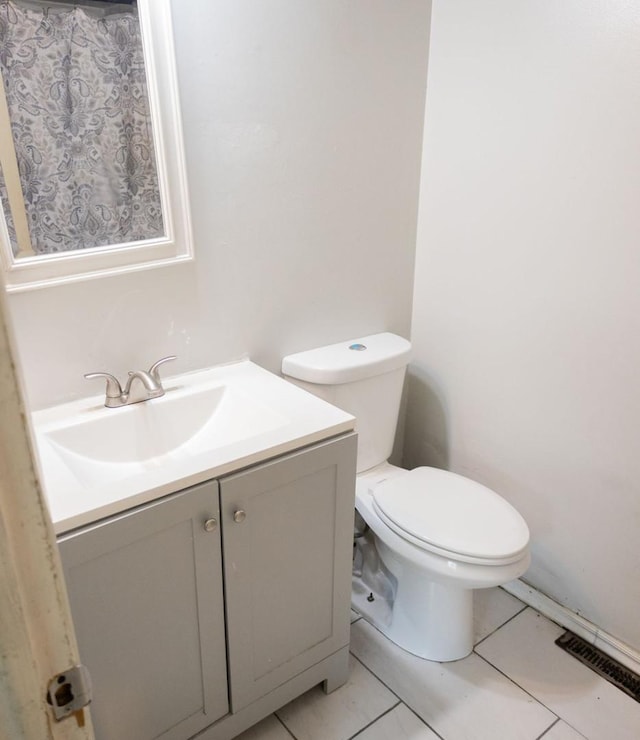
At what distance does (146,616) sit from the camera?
3.99 feet

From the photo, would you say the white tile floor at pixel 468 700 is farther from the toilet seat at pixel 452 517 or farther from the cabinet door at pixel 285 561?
the toilet seat at pixel 452 517

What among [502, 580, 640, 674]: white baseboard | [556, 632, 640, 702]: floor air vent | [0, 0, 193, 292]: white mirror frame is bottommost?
[556, 632, 640, 702]: floor air vent

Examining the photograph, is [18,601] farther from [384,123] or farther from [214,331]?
[384,123]

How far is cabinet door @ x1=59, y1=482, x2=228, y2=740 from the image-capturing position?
1119 mm

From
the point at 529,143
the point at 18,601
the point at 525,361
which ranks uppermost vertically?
the point at 529,143

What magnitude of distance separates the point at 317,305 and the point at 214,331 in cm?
35

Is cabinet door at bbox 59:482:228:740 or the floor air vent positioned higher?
cabinet door at bbox 59:482:228:740

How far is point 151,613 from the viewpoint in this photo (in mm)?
1222

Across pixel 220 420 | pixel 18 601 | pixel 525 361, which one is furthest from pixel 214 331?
pixel 18 601

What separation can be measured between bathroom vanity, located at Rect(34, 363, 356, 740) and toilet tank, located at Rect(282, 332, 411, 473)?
0.58 ft

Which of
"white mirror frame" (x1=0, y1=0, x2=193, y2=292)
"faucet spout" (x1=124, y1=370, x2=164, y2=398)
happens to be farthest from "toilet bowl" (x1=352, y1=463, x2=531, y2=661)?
"white mirror frame" (x1=0, y1=0, x2=193, y2=292)

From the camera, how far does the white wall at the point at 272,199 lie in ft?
4.70

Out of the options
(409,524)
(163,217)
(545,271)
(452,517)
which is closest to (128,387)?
(163,217)

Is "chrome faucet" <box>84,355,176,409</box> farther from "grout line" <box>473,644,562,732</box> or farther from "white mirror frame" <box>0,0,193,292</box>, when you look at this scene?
"grout line" <box>473,644,562,732</box>
